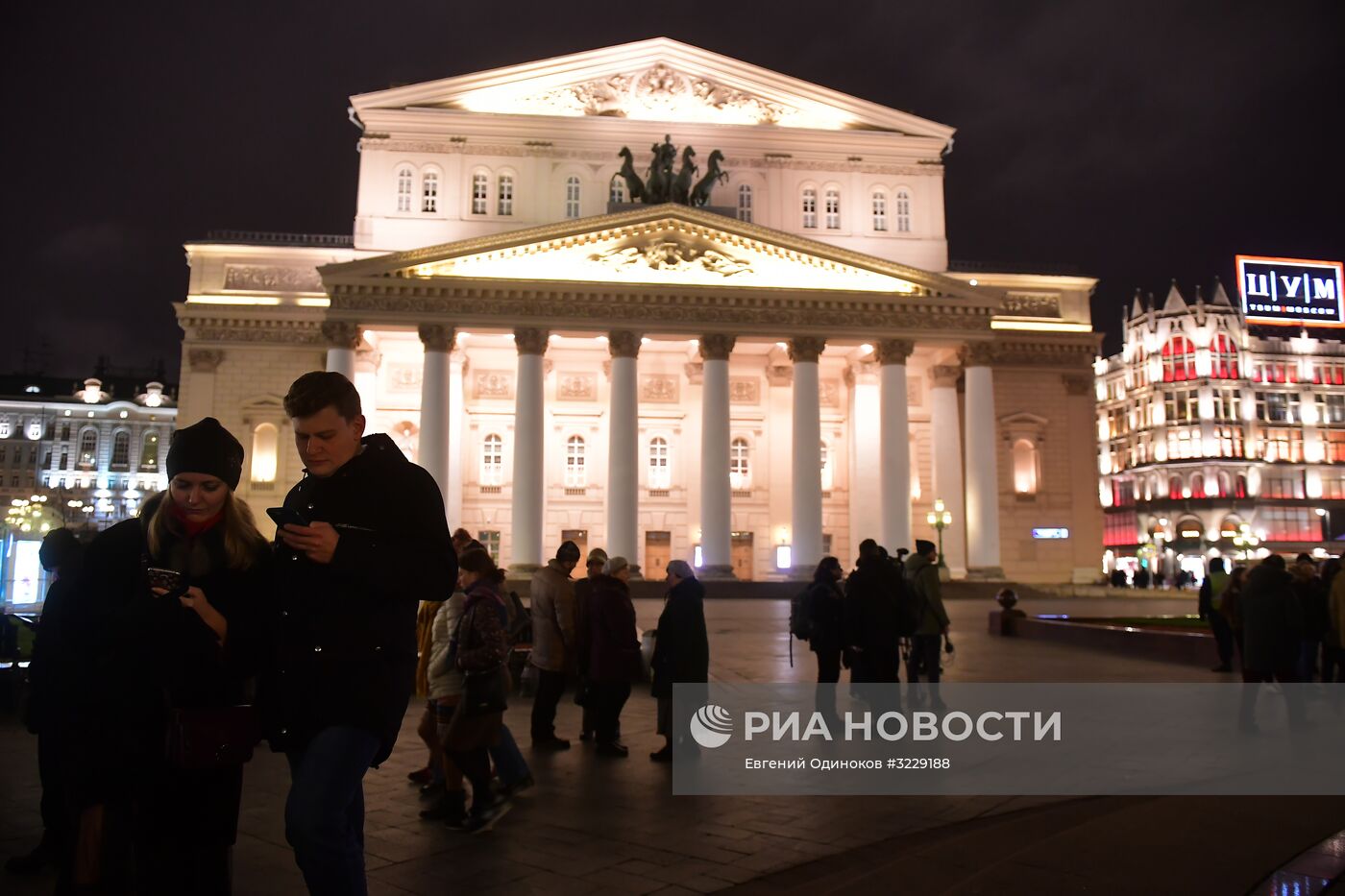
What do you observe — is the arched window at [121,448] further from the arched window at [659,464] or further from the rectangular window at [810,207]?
the rectangular window at [810,207]

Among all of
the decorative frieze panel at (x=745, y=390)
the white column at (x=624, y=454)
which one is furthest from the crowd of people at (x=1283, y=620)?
the decorative frieze panel at (x=745, y=390)

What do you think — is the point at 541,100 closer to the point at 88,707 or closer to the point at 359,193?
the point at 359,193

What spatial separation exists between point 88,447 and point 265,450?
56.9 m

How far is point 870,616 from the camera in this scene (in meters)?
10.2

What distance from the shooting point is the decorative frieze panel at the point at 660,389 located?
45219 millimetres

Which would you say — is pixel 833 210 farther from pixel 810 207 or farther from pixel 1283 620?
pixel 1283 620

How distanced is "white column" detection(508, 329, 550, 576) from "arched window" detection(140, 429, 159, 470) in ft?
211

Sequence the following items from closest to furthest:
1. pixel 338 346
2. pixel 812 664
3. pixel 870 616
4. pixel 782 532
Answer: pixel 870 616, pixel 812 664, pixel 338 346, pixel 782 532

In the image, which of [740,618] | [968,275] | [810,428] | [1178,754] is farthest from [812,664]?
[968,275]

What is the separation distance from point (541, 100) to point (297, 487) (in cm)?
4489

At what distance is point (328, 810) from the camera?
353cm

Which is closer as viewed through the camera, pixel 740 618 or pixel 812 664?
pixel 812 664

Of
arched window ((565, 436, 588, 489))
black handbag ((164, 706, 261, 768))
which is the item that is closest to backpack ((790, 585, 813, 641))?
black handbag ((164, 706, 261, 768))

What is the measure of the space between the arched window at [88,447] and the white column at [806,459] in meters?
73.0
